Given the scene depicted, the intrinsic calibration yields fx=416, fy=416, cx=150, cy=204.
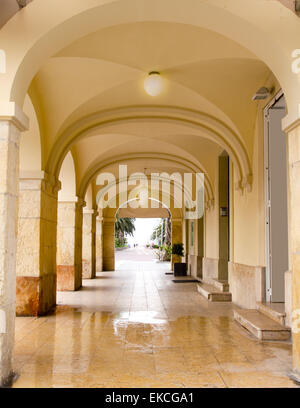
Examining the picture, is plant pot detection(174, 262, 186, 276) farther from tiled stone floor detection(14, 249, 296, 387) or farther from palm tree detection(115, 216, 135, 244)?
palm tree detection(115, 216, 135, 244)

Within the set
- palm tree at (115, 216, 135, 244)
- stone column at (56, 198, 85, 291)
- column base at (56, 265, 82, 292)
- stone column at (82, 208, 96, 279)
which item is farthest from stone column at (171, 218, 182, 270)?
palm tree at (115, 216, 135, 244)

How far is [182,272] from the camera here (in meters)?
15.5

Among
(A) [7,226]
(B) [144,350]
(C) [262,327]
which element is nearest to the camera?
(A) [7,226]

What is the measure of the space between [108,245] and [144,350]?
14573 millimetres

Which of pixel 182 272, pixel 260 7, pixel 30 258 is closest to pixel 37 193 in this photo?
pixel 30 258

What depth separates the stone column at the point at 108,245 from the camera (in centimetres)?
1866

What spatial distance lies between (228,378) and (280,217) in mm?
3632

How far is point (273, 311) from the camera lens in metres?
5.81

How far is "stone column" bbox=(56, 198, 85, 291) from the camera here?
10.6 m

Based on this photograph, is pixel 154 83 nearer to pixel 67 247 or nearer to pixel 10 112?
pixel 10 112

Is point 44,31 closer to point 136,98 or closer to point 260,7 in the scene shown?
point 260,7

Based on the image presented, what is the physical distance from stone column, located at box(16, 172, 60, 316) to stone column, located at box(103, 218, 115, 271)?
446 inches

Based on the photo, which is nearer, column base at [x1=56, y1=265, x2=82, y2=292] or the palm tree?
column base at [x1=56, y1=265, x2=82, y2=292]

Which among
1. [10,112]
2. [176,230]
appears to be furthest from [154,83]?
[176,230]
